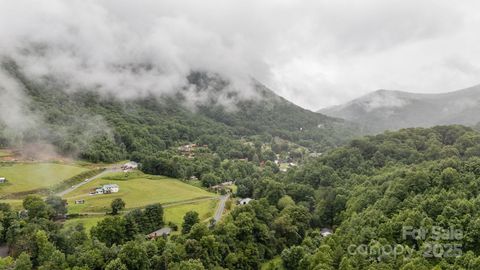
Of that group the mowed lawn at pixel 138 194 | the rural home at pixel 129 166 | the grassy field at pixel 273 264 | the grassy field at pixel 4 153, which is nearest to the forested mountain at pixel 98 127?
the grassy field at pixel 4 153

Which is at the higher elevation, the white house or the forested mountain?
the forested mountain

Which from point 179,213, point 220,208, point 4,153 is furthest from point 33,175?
point 220,208

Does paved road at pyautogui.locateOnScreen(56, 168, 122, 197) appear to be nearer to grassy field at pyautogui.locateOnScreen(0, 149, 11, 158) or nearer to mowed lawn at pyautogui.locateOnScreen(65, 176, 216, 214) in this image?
→ mowed lawn at pyautogui.locateOnScreen(65, 176, 216, 214)

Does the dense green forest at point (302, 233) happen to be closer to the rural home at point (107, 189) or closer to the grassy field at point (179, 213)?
the grassy field at point (179, 213)

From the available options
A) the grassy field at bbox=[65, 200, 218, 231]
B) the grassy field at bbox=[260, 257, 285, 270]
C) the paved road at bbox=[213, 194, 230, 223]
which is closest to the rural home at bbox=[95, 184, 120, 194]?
the grassy field at bbox=[65, 200, 218, 231]

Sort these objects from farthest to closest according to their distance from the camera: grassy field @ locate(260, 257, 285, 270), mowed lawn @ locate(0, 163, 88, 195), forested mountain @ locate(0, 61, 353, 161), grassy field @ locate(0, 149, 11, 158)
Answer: forested mountain @ locate(0, 61, 353, 161) → grassy field @ locate(0, 149, 11, 158) → mowed lawn @ locate(0, 163, 88, 195) → grassy field @ locate(260, 257, 285, 270)

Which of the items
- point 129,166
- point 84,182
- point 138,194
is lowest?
point 138,194

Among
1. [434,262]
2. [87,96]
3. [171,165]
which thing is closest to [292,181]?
[171,165]

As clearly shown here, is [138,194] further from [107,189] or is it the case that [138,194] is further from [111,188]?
[107,189]
